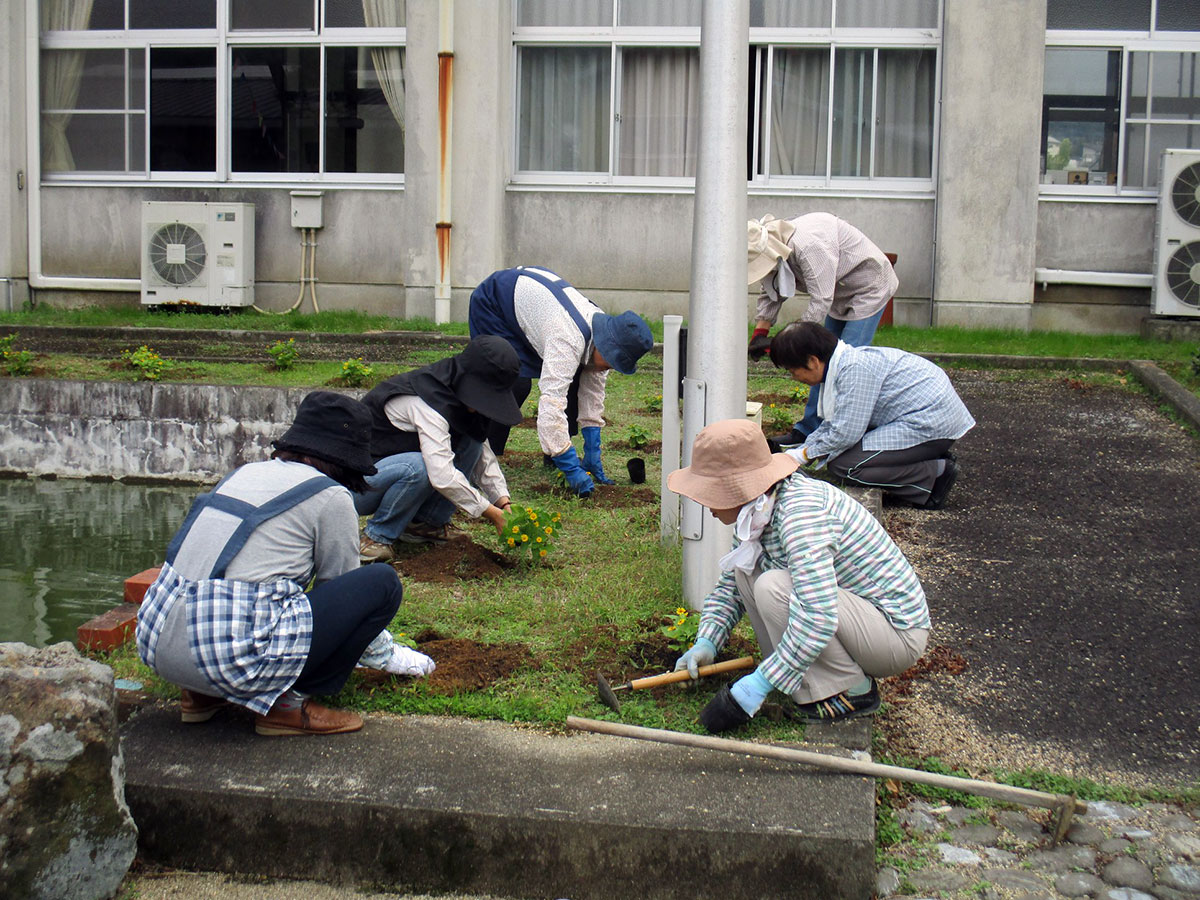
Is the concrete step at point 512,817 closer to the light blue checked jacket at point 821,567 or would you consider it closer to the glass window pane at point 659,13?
the light blue checked jacket at point 821,567

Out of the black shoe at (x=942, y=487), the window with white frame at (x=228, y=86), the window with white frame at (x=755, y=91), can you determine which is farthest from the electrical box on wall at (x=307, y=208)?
the black shoe at (x=942, y=487)

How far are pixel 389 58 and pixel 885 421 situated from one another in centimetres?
986

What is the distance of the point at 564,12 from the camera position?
1380 cm

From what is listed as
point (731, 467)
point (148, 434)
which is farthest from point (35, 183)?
point (731, 467)

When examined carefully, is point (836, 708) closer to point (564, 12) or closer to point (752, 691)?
point (752, 691)

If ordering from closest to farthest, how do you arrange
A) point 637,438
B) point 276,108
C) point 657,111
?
point 637,438 → point 657,111 → point 276,108

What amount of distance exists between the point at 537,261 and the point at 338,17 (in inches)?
154

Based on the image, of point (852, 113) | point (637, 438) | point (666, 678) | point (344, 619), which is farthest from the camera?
point (852, 113)

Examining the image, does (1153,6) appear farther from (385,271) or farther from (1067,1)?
(385,271)

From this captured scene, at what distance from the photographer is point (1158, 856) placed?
3232mm

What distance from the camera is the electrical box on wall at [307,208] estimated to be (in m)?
14.0

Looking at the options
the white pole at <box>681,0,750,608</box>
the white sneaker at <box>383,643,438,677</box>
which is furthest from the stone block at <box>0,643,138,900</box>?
the white pole at <box>681,0,750,608</box>

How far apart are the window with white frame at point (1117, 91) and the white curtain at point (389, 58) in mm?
7234

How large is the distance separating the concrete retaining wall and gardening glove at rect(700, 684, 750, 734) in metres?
6.03
